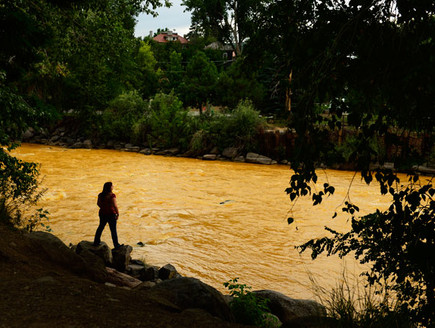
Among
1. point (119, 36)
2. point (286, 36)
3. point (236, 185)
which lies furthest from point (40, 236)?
point (236, 185)

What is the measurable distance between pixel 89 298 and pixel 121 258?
3.71 metres

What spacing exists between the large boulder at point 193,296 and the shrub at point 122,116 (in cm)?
2780

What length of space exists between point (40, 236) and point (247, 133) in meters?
22.2

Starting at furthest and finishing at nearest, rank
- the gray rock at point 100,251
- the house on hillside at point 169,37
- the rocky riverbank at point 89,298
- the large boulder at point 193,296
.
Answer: the house on hillside at point 169,37 → the gray rock at point 100,251 → the large boulder at point 193,296 → the rocky riverbank at point 89,298

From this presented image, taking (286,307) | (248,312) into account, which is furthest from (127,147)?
(248,312)

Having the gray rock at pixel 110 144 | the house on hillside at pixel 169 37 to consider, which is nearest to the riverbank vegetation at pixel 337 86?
the gray rock at pixel 110 144

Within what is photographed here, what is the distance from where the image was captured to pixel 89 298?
4.12 m

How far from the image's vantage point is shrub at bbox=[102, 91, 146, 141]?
32.0 metres

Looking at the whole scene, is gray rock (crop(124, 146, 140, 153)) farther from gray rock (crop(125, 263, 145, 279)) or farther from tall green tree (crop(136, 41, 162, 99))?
gray rock (crop(125, 263, 145, 279))

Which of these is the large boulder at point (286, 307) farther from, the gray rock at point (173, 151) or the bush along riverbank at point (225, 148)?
the gray rock at point (173, 151)

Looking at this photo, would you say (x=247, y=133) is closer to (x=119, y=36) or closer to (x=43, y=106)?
(x=119, y=36)

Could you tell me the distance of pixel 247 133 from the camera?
2767 cm

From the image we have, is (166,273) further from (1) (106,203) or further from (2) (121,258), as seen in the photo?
(1) (106,203)

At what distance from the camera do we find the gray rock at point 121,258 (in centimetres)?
766
